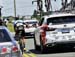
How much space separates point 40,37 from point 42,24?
2.13ft

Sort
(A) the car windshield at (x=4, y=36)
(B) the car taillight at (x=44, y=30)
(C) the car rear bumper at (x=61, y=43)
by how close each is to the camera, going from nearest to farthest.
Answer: (A) the car windshield at (x=4, y=36), (B) the car taillight at (x=44, y=30), (C) the car rear bumper at (x=61, y=43)

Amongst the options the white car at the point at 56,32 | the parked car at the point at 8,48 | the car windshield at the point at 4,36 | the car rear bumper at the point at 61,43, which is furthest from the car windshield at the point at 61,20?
the parked car at the point at 8,48

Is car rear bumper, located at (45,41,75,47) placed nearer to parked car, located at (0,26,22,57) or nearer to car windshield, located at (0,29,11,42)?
car windshield, located at (0,29,11,42)

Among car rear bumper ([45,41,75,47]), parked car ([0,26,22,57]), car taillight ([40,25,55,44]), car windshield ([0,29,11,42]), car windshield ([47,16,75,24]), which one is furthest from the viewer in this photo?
car windshield ([47,16,75,24])

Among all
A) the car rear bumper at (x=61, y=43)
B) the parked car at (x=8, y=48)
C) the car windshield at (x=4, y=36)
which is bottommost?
the car rear bumper at (x=61, y=43)

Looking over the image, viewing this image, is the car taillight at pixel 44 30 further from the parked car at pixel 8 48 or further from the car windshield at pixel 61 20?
the parked car at pixel 8 48

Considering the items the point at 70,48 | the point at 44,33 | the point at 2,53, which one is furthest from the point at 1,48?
the point at 70,48

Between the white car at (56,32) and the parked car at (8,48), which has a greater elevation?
the parked car at (8,48)

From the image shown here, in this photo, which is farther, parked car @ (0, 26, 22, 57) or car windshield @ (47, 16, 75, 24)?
car windshield @ (47, 16, 75, 24)

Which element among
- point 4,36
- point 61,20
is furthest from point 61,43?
point 4,36

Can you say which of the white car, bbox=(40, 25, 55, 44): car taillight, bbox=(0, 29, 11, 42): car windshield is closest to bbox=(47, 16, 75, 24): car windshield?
the white car

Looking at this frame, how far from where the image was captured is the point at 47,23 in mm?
16766

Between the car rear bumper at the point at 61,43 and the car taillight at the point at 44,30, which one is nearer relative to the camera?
the car taillight at the point at 44,30

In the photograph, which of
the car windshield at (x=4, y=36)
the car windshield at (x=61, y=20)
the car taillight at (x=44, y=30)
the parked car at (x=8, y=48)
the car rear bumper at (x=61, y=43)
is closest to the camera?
the parked car at (x=8, y=48)
